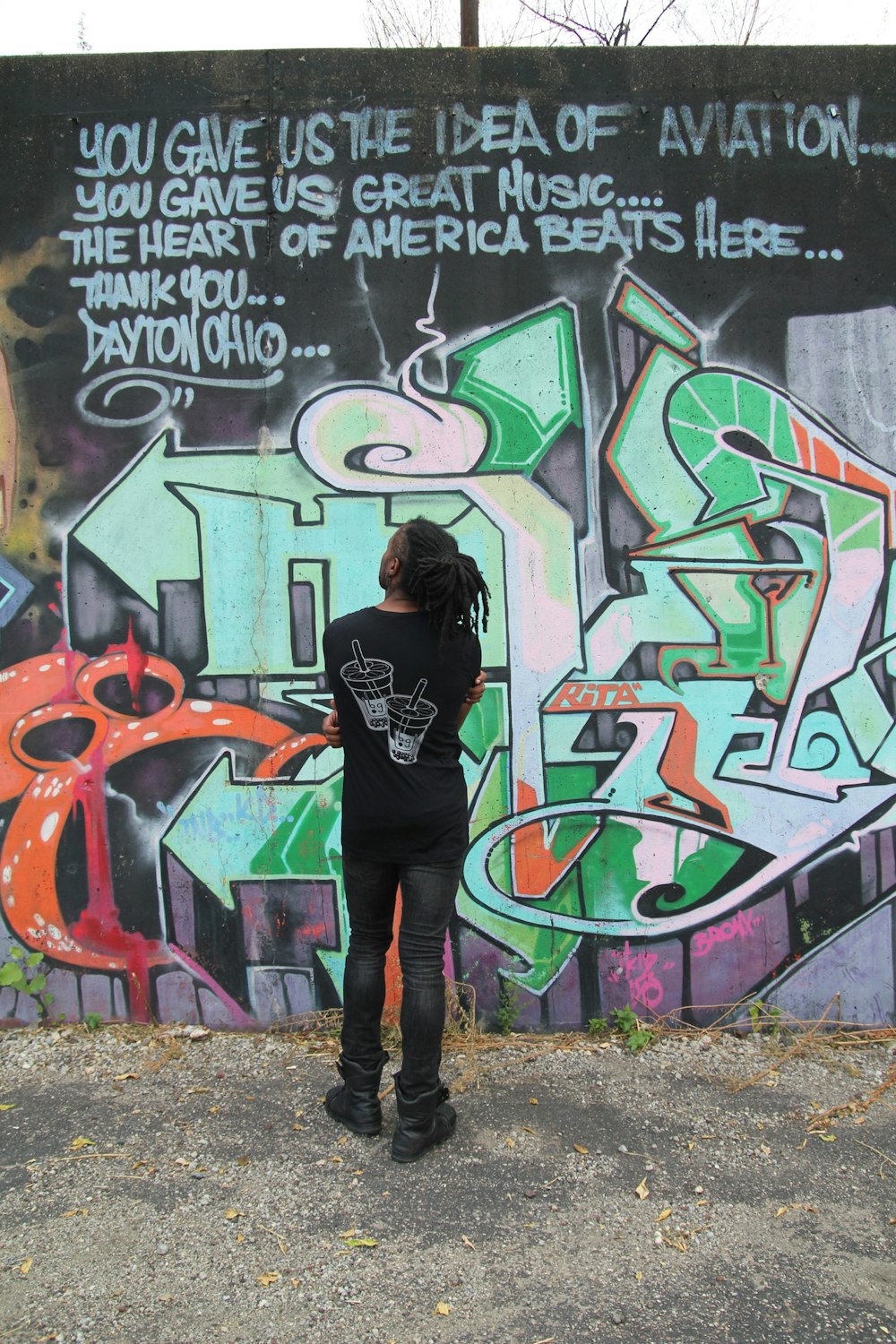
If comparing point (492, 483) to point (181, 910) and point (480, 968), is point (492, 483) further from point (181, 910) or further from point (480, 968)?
point (181, 910)

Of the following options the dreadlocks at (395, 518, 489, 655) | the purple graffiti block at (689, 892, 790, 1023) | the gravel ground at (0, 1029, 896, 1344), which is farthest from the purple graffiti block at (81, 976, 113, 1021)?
the purple graffiti block at (689, 892, 790, 1023)

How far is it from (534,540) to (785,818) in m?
1.46

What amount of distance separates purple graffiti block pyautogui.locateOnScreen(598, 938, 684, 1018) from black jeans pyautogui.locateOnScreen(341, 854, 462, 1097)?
1.01 meters

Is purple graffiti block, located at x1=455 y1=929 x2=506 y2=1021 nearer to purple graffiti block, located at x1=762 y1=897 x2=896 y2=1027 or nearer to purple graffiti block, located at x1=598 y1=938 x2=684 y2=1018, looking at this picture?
purple graffiti block, located at x1=598 y1=938 x2=684 y2=1018

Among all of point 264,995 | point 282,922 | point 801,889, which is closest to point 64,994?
point 264,995

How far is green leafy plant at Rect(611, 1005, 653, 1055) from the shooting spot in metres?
3.55

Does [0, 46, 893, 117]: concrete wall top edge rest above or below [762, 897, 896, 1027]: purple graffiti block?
above

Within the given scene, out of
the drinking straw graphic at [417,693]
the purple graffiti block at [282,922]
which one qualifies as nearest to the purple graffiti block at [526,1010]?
the purple graffiti block at [282,922]

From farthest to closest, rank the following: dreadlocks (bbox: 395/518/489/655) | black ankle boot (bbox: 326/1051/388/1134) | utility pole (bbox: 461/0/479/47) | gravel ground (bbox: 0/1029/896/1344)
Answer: utility pole (bbox: 461/0/479/47)
black ankle boot (bbox: 326/1051/388/1134)
dreadlocks (bbox: 395/518/489/655)
gravel ground (bbox: 0/1029/896/1344)

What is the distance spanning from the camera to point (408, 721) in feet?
9.13

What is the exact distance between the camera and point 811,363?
3631 millimetres

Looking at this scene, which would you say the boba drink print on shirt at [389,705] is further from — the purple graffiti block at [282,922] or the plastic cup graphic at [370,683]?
the purple graffiti block at [282,922]

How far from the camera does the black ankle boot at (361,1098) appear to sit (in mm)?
2949

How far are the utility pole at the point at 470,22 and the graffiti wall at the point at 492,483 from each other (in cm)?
159
